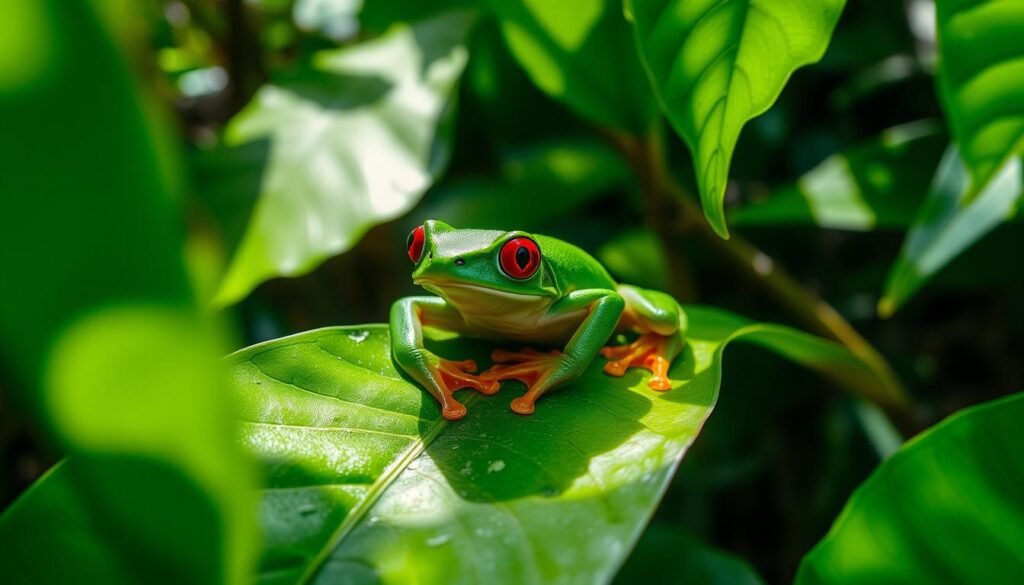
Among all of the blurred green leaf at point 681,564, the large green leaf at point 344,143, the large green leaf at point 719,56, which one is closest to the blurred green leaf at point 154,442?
the large green leaf at point 719,56

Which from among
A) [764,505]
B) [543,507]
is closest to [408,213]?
[764,505]

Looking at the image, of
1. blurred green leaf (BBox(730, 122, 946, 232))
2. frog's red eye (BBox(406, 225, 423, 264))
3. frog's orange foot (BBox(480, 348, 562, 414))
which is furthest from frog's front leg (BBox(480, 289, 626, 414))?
blurred green leaf (BBox(730, 122, 946, 232))

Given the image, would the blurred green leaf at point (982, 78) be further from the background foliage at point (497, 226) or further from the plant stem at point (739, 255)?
the plant stem at point (739, 255)

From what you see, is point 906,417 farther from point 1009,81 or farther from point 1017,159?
point 1009,81

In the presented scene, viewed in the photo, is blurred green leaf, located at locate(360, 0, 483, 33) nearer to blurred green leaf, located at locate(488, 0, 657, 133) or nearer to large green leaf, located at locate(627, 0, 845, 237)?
blurred green leaf, located at locate(488, 0, 657, 133)

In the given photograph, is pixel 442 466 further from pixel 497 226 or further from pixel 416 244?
pixel 497 226
